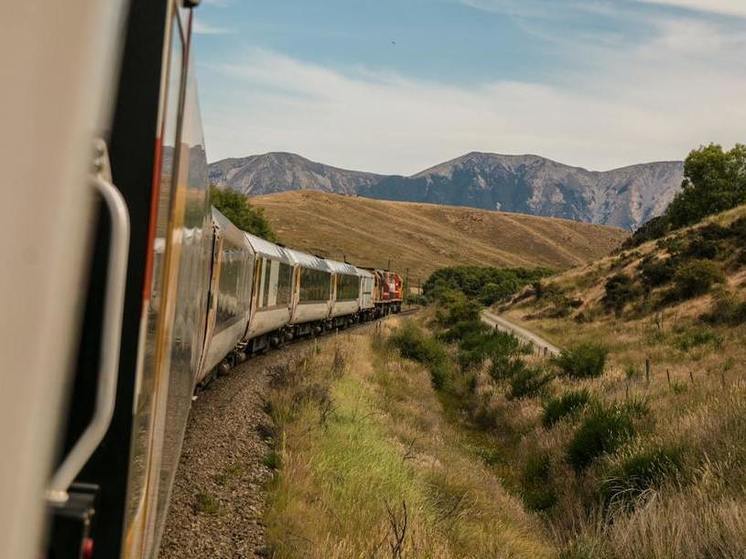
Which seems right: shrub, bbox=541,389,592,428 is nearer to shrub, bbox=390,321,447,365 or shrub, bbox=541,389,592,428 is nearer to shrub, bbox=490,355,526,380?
shrub, bbox=490,355,526,380

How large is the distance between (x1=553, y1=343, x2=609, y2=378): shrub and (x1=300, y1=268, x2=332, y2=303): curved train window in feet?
26.0

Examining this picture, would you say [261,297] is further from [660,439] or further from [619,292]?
[619,292]

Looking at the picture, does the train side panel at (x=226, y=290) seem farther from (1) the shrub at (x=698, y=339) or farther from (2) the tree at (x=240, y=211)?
(2) the tree at (x=240, y=211)

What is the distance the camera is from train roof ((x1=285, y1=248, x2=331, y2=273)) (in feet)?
78.5

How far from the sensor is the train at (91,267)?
3.39ft

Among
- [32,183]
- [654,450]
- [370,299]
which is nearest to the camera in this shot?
[32,183]

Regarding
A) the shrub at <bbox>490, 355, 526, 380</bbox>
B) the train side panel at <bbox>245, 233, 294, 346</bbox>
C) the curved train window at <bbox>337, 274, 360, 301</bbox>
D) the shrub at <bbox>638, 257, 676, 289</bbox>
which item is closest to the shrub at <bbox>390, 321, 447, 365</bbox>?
the shrub at <bbox>490, 355, 526, 380</bbox>

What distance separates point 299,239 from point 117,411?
5422 inches

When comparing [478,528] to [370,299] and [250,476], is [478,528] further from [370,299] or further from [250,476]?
[370,299]

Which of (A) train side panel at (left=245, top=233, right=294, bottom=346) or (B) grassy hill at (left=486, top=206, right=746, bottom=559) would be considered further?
(A) train side panel at (left=245, top=233, right=294, bottom=346)

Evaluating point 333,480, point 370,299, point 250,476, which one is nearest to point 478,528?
point 333,480

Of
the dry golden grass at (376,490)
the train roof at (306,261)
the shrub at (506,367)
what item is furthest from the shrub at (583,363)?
the train roof at (306,261)

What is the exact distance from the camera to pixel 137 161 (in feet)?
7.17

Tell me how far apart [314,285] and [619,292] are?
24270 mm
